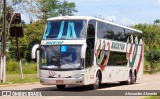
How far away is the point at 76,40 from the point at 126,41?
8158 millimetres

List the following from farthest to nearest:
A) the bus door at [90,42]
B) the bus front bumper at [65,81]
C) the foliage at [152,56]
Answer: the foliage at [152,56], the bus door at [90,42], the bus front bumper at [65,81]

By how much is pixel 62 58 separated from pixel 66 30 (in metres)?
1.58

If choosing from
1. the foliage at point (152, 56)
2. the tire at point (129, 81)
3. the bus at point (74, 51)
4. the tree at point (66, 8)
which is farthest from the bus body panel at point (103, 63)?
the tree at point (66, 8)

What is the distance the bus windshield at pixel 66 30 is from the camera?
23.6m

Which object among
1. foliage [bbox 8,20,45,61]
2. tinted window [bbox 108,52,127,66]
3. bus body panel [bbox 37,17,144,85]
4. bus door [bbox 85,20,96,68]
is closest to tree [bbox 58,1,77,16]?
foliage [bbox 8,20,45,61]

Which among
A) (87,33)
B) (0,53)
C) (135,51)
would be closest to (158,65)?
(135,51)

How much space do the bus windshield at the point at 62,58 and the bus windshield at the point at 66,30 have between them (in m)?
0.66

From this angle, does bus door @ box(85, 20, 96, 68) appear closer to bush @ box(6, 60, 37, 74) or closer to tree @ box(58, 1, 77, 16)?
bush @ box(6, 60, 37, 74)

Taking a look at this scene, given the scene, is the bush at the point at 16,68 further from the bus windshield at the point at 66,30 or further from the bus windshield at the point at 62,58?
the bus windshield at the point at 62,58

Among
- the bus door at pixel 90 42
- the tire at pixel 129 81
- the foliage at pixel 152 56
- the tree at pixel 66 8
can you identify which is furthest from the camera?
the tree at pixel 66 8

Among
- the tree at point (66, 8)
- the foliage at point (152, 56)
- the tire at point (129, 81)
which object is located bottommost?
the tire at point (129, 81)

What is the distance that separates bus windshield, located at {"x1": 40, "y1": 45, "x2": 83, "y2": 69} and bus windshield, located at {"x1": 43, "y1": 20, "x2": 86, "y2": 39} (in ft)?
2.16

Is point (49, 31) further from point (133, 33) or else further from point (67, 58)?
point (133, 33)

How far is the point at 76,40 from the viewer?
23.3 m
